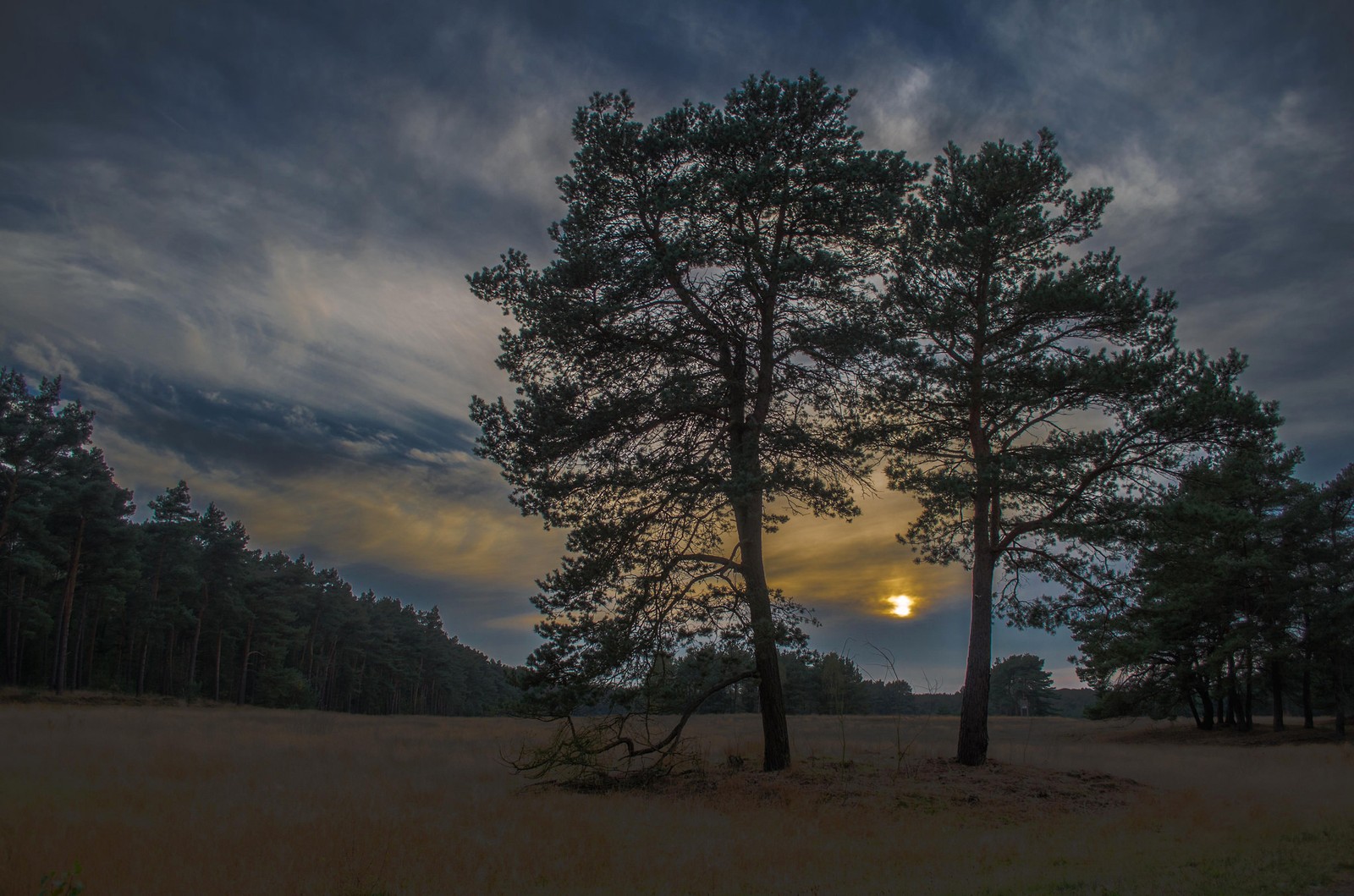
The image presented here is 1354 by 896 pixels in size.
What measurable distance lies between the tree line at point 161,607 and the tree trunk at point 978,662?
991 centimetres

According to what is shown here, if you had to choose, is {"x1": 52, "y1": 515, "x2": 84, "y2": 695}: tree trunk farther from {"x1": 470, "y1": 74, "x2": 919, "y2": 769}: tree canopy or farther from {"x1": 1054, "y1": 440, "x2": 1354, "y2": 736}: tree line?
{"x1": 1054, "y1": 440, "x2": 1354, "y2": 736}: tree line

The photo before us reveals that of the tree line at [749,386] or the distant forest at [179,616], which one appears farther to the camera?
the distant forest at [179,616]

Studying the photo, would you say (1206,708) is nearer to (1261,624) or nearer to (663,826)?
(1261,624)

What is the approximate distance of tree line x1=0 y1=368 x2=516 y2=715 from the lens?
3416cm

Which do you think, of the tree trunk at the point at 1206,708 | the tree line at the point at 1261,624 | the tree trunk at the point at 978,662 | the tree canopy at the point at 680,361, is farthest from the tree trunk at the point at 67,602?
the tree trunk at the point at 1206,708

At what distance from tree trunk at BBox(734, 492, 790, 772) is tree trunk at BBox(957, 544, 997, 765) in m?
4.44

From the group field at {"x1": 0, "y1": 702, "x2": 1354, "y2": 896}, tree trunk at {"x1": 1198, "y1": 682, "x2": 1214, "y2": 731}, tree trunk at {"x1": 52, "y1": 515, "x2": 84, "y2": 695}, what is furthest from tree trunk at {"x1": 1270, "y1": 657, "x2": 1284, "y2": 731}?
tree trunk at {"x1": 52, "y1": 515, "x2": 84, "y2": 695}

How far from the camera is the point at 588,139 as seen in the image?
14.0 metres

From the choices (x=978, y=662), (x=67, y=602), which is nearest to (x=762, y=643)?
(x=978, y=662)

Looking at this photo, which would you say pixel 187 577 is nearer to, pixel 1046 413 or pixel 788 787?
pixel 788 787

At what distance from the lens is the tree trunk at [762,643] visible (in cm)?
1334

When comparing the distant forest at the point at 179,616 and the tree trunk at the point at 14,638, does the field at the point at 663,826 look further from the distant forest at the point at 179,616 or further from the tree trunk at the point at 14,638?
the tree trunk at the point at 14,638

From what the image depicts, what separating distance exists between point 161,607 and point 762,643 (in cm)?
4982

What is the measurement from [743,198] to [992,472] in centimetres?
743
